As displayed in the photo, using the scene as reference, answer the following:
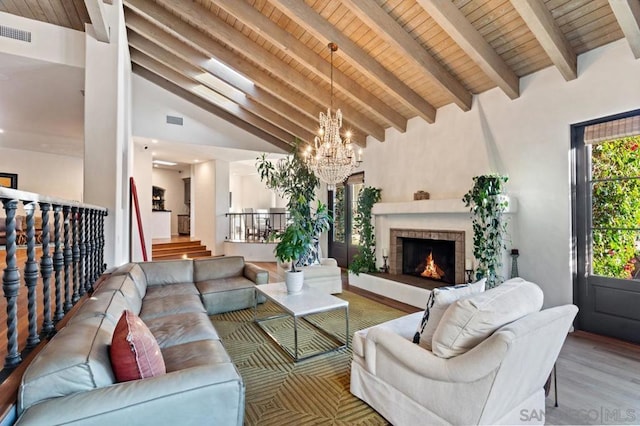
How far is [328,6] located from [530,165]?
306cm

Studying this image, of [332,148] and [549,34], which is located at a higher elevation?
[549,34]

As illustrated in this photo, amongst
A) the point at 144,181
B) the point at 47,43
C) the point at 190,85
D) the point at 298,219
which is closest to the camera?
the point at 298,219

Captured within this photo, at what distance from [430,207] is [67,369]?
14.1 ft

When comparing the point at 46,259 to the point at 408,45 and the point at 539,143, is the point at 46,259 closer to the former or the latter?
the point at 408,45

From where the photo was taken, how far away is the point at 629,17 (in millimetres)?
2617

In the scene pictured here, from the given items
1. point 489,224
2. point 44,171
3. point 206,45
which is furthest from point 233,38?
point 44,171

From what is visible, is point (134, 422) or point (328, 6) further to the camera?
point (328, 6)

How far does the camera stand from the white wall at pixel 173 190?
11055 millimetres

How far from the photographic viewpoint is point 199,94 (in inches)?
252

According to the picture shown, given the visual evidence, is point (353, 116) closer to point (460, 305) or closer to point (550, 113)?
point (550, 113)

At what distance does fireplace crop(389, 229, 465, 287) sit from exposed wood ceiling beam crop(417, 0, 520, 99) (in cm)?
201

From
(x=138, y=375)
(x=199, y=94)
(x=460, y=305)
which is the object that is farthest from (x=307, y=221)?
(x=199, y=94)

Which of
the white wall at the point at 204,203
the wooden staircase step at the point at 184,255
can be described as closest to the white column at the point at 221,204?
the white wall at the point at 204,203

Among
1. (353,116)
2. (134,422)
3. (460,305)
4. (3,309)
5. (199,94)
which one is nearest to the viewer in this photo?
(134,422)
